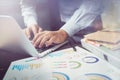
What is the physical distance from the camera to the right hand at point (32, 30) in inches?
33.5

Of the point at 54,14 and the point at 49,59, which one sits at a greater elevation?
the point at 54,14

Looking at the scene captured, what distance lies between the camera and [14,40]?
815mm

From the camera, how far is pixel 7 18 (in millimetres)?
768

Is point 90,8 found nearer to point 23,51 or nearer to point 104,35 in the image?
point 104,35

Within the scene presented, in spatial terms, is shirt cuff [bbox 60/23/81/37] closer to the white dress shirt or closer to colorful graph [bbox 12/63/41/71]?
the white dress shirt

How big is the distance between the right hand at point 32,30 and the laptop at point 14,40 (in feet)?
0.15

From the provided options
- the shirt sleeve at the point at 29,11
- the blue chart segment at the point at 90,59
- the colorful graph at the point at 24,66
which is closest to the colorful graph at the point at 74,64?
the blue chart segment at the point at 90,59

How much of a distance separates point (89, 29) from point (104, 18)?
8cm

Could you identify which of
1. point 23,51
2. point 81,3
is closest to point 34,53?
point 23,51

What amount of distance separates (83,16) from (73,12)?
4 cm

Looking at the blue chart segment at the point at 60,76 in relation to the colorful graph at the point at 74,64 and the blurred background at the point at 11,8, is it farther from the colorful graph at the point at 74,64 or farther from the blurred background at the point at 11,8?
the blurred background at the point at 11,8

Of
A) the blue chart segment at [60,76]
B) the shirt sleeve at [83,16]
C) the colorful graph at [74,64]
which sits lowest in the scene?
the blue chart segment at [60,76]

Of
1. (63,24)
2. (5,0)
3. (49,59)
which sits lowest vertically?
(49,59)

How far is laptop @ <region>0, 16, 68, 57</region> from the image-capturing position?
2.52 ft
